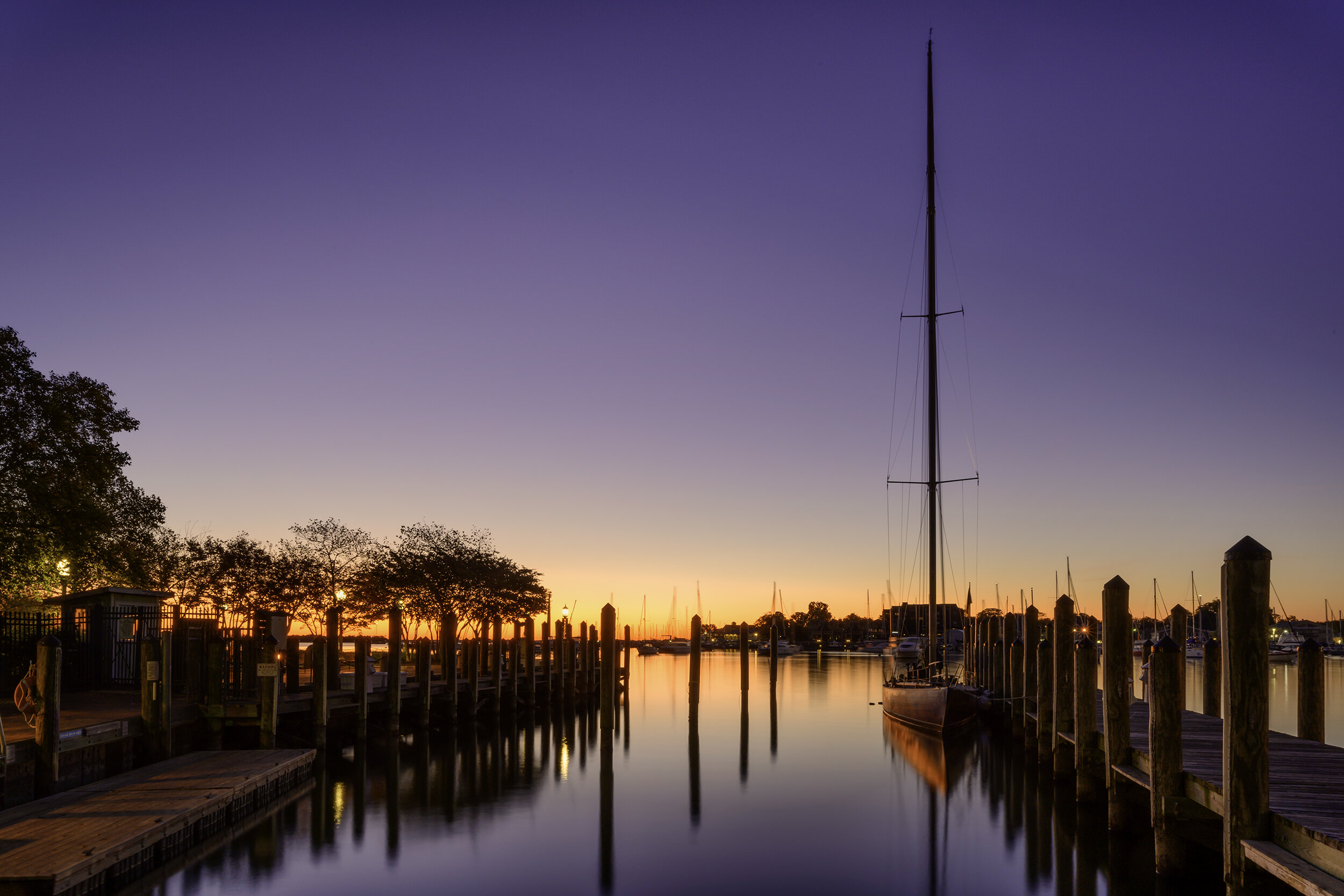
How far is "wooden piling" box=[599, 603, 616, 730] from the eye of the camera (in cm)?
2800

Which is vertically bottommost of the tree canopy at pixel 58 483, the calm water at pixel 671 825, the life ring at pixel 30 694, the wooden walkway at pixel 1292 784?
the calm water at pixel 671 825

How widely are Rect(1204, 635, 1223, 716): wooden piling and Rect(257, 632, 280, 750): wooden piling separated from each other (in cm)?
1864

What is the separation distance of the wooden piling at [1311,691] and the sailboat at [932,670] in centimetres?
1385

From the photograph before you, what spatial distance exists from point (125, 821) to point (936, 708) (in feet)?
77.1

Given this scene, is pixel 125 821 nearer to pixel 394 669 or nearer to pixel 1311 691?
pixel 394 669

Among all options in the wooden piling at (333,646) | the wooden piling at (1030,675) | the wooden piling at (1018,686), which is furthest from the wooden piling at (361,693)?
the wooden piling at (1018,686)

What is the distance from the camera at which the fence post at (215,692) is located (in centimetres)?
2239

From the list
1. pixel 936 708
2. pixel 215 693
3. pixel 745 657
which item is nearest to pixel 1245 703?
pixel 215 693

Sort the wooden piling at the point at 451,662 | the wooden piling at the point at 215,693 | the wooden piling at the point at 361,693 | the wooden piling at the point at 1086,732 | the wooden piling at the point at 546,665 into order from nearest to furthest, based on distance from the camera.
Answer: the wooden piling at the point at 1086,732 < the wooden piling at the point at 215,693 < the wooden piling at the point at 361,693 < the wooden piling at the point at 451,662 < the wooden piling at the point at 546,665

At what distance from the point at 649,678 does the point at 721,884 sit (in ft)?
198

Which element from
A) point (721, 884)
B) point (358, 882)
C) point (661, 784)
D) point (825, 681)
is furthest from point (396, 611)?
point (825, 681)

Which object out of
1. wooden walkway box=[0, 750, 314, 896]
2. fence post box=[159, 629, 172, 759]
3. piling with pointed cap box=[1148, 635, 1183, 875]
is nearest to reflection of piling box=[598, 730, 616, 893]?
wooden walkway box=[0, 750, 314, 896]

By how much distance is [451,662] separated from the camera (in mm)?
34000

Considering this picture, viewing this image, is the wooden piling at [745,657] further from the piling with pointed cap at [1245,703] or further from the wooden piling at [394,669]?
the piling with pointed cap at [1245,703]
